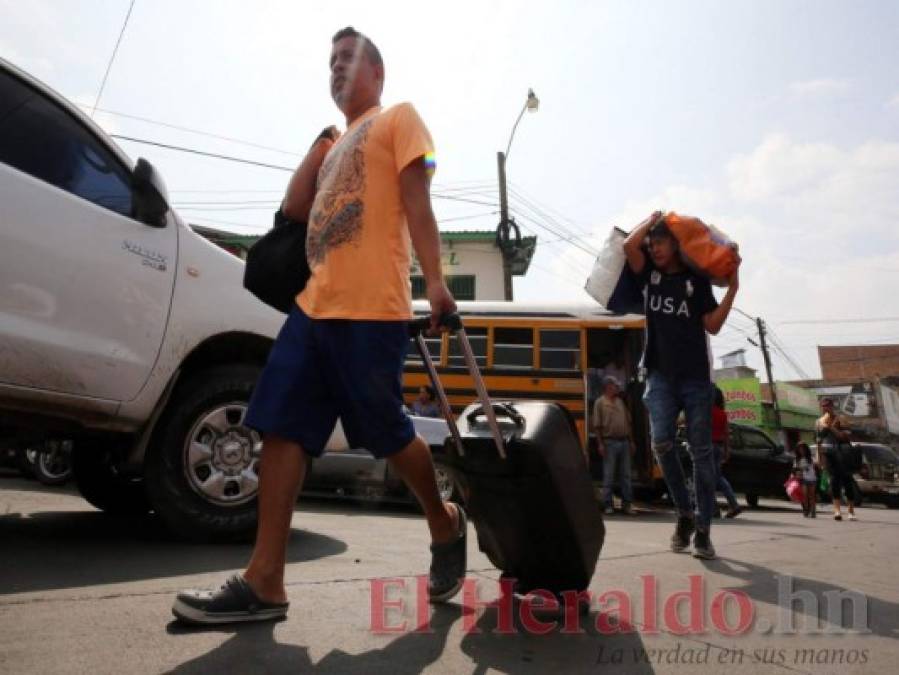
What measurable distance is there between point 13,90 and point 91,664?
98.5 inches

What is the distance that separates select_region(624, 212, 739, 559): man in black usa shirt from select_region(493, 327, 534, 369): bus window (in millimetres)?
6651

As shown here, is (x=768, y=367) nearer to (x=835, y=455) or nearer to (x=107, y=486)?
(x=835, y=455)

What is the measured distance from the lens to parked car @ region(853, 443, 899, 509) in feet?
57.9

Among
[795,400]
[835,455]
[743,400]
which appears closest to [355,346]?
[835,455]

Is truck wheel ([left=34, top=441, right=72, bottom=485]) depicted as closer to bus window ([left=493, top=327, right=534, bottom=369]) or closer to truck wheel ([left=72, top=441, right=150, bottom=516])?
truck wheel ([left=72, top=441, right=150, bottom=516])

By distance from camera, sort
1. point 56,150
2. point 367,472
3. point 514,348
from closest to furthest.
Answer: point 56,150
point 367,472
point 514,348

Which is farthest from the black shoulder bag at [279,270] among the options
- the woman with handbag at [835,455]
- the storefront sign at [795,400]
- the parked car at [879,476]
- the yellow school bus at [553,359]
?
the storefront sign at [795,400]

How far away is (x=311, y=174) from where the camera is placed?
233 cm

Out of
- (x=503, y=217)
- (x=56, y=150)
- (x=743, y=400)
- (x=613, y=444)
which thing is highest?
(x=503, y=217)

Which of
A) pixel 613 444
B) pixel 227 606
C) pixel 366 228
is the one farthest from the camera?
pixel 613 444

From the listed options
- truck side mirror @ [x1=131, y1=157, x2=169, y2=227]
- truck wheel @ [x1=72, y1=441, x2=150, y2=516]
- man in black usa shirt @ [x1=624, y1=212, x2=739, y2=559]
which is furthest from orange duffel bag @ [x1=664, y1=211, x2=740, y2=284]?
truck wheel @ [x1=72, y1=441, x2=150, y2=516]

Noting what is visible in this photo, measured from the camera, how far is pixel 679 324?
11.9 feet

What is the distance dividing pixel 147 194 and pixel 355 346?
177 cm

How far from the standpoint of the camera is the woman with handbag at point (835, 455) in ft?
31.6
